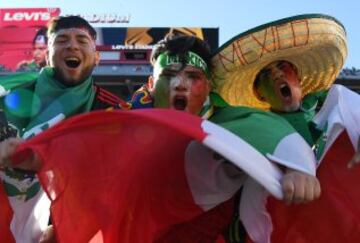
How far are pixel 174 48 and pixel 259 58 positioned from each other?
1.18 feet

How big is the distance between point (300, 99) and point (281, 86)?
0.32ft

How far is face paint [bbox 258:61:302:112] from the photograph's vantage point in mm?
2807

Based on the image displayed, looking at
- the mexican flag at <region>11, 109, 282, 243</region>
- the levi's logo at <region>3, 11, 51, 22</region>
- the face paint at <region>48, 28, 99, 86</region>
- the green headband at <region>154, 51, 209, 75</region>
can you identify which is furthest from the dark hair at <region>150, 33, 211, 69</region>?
the levi's logo at <region>3, 11, 51, 22</region>

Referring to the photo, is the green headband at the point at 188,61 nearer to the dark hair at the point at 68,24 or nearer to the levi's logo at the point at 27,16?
the dark hair at the point at 68,24

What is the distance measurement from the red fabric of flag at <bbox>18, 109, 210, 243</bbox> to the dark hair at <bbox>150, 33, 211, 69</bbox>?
491mm

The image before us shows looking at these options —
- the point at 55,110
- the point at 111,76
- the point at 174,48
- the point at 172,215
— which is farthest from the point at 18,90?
the point at 111,76

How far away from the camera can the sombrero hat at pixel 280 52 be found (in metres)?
2.67

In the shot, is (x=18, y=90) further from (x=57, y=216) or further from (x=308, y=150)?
(x=308, y=150)

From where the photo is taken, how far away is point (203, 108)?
2.53 m

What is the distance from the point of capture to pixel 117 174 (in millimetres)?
2225

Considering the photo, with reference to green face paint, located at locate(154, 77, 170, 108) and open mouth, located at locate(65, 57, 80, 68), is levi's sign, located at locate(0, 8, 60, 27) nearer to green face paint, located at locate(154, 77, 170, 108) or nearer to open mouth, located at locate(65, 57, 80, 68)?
open mouth, located at locate(65, 57, 80, 68)

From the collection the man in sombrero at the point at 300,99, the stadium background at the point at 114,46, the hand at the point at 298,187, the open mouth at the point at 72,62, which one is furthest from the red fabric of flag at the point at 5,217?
the stadium background at the point at 114,46

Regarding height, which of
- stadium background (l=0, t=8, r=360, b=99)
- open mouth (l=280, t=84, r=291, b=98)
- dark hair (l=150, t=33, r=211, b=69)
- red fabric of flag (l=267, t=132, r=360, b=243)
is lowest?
stadium background (l=0, t=8, r=360, b=99)

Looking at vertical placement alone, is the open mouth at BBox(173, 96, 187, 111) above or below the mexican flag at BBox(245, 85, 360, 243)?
above
